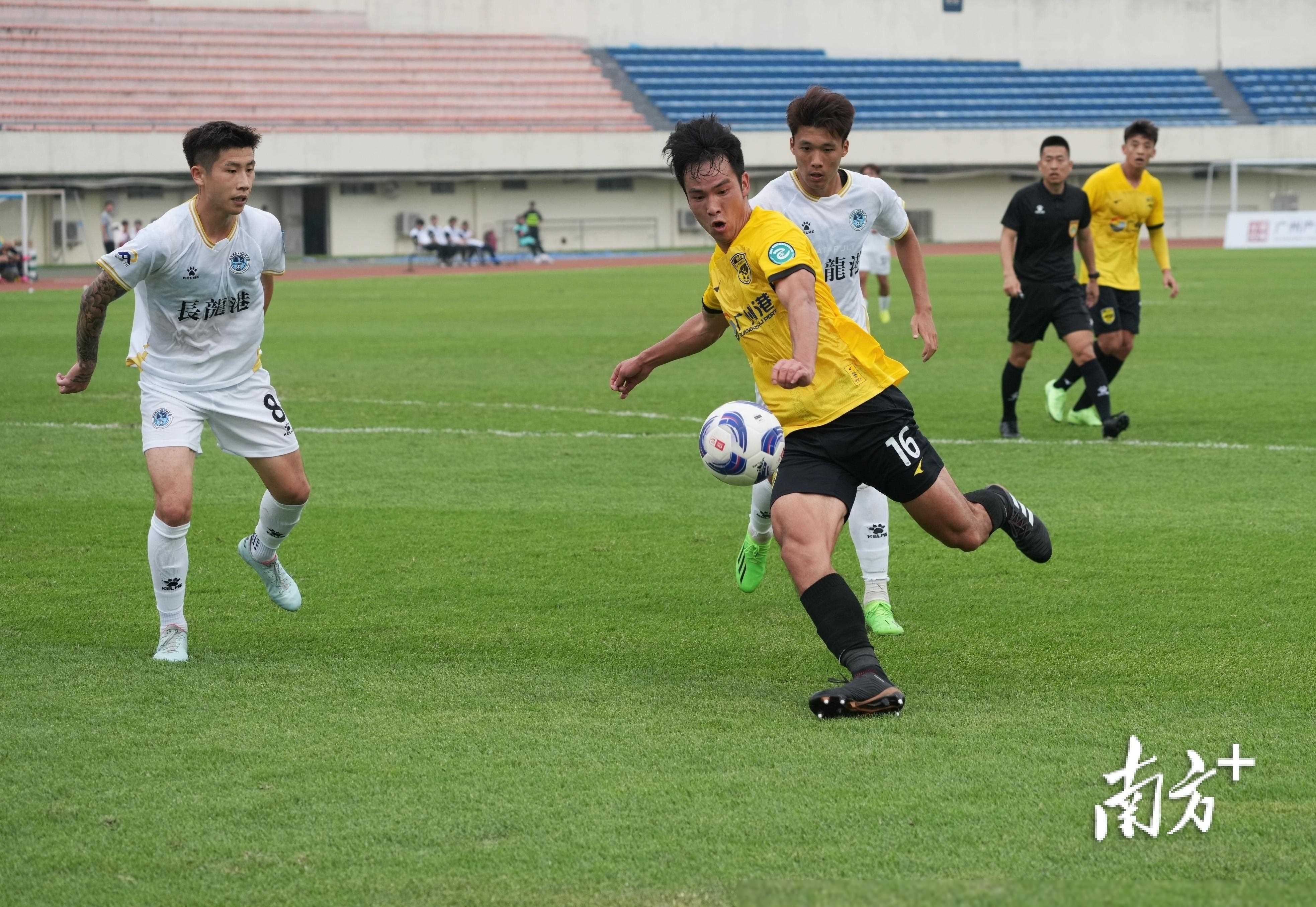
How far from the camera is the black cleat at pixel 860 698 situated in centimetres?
452

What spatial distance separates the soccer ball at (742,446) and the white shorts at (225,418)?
1.77 metres

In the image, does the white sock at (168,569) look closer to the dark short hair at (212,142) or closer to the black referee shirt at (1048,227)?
the dark short hair at (212,142)

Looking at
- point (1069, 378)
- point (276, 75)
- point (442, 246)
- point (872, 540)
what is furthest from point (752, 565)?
point (276, 75)

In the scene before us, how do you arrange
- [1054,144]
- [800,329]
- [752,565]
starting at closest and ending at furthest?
[800,329] → [752,565] → [1054,144]

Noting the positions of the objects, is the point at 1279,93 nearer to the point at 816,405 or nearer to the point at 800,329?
the point at 816,405

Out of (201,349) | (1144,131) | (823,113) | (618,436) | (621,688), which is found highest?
(1144,131)

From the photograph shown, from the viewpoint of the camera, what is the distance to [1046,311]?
35.4 ft

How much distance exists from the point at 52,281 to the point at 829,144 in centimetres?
3417

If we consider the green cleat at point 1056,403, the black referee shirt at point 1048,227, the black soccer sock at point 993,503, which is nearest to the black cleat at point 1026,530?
the black soccer sock at point 993,503

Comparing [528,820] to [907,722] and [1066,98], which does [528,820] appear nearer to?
[907,722]

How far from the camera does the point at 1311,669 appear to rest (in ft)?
16.4

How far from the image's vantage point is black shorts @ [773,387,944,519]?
4.90m

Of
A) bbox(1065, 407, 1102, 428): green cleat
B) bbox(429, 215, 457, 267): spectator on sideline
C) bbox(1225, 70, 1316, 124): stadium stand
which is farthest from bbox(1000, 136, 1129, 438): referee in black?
bbox(1225, 70, 1316, 124): stadium stand

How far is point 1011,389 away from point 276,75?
4263 cm
